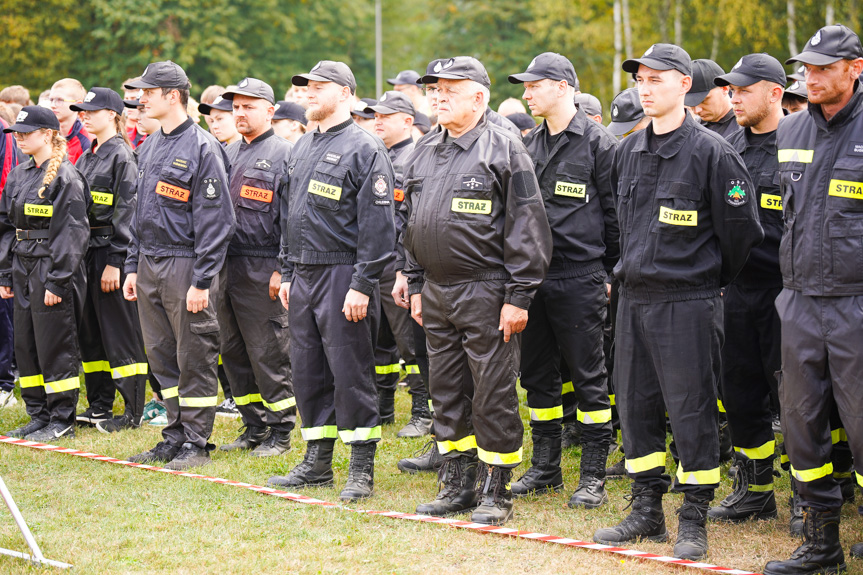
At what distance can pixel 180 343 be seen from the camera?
23.9ft

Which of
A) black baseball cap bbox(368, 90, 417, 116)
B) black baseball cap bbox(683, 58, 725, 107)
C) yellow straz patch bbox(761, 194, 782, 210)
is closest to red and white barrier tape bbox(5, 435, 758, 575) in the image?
yellow straz patch bbox(761, 194, 782, 210)

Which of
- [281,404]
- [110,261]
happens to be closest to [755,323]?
[281,404]

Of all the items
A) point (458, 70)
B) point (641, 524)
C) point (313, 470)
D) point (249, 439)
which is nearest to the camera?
point (641, 524)

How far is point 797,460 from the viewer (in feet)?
16.5

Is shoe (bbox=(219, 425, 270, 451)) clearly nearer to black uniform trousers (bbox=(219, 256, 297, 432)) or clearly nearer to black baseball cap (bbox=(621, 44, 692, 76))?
black uniform trousers (bbox=(219, 256, 297, 432))

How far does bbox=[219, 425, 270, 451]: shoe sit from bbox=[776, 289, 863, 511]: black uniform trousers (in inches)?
170

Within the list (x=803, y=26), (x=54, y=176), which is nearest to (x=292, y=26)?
(x=803, y=26)

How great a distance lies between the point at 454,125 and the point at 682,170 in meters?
1.42

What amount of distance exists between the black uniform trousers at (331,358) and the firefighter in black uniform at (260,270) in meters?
1.01

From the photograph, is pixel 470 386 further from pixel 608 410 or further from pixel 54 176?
pixel 54 176

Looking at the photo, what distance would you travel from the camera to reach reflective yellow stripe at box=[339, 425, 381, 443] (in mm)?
6570

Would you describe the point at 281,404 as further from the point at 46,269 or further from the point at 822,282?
the point at 822,282

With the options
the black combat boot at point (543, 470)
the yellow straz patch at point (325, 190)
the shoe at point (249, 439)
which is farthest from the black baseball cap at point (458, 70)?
the shoe at point (249, 439)

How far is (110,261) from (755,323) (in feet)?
17.8
